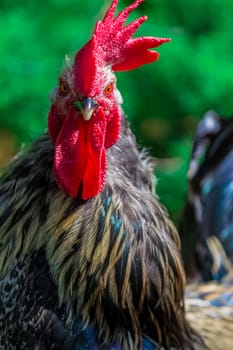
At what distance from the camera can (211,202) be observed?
285cm

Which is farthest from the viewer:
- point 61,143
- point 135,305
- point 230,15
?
point 230,15

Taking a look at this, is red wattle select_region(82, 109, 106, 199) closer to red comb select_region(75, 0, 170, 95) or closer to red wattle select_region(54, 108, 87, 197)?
red wattle select_region(54, 108, 87, 197)

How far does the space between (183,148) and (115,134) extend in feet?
6.49

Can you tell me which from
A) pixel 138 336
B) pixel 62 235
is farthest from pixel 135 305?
pixel 62 235

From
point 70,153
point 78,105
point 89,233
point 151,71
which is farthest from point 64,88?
point 151,71

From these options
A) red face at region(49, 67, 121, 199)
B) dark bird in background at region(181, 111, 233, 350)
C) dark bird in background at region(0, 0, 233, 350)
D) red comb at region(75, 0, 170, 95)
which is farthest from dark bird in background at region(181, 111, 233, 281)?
red face at region(49, 67, 121, 199)

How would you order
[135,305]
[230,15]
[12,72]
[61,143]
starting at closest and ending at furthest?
[61,143] → [135,305] → [12,72] → [230,15]

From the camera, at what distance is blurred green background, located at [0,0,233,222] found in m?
3.89

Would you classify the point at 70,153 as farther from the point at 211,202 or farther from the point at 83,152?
the point at 211,202

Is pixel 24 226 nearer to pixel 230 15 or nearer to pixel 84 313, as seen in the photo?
pixel 84 313

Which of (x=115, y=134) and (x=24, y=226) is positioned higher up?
(x=115, y=134)

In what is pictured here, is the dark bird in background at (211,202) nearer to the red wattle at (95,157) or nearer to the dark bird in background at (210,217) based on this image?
the dark bird in background at (210,217)

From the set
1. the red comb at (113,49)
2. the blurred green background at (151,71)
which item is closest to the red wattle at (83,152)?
the red comb at (113,49)

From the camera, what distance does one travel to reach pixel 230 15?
430cm
